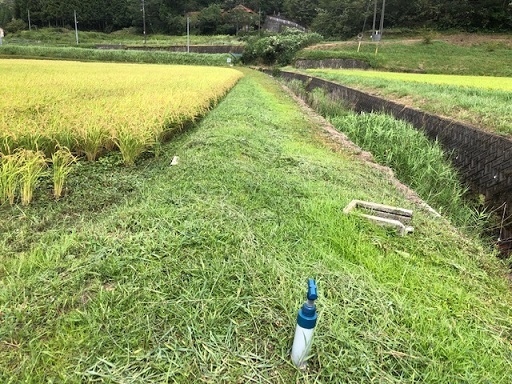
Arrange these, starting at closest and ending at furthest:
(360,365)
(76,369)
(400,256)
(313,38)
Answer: (76,369) → (360,365) → (400,256) → (313,38)

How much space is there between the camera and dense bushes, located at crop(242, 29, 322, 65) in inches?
1329

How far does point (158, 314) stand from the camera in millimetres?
1718

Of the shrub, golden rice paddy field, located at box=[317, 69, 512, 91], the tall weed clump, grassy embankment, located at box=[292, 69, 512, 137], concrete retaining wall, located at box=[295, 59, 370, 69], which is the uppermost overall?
the shrub

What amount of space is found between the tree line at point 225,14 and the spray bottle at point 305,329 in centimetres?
4353

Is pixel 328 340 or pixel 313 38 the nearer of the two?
pixel 328 340

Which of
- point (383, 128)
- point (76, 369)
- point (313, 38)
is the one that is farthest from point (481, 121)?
point (313, 38)

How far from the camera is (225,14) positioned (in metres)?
60.3

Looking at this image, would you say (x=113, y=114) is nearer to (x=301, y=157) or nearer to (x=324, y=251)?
(x=301, y=157)

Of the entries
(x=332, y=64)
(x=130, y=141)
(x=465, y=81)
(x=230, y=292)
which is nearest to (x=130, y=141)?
(x=130, y=141)

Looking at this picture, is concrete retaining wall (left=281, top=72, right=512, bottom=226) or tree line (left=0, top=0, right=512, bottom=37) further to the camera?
tree line (left=0, top=0, right=512, bottom=37)

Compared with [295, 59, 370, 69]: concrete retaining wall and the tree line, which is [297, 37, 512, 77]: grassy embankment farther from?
the tree line

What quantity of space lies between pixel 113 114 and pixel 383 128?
5.41 metres

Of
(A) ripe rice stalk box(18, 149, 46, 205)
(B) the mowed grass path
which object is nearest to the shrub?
(A) ripe rice stalk box(18, 149, 46, 205)

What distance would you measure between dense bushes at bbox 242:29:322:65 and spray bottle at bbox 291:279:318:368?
34.7 m
